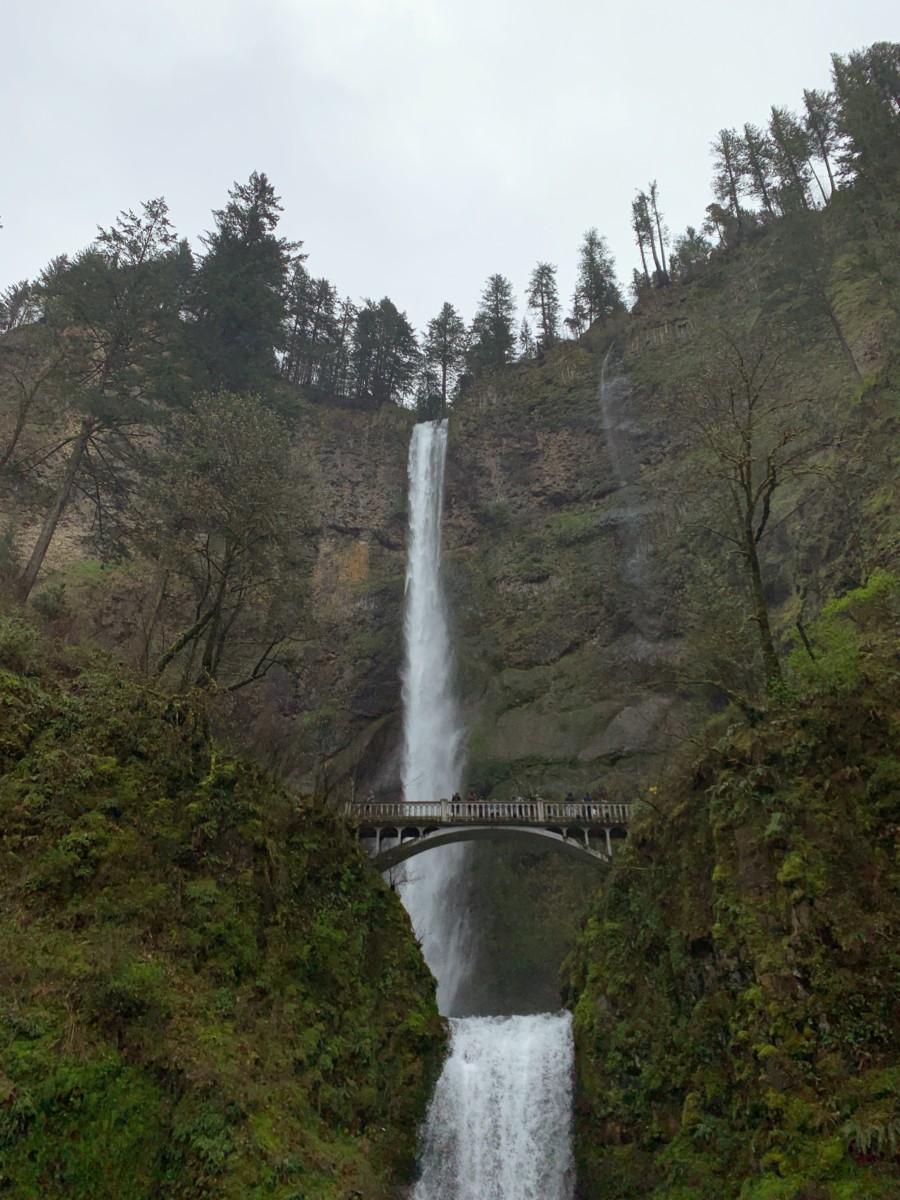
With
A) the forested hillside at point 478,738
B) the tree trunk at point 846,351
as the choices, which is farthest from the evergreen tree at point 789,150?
the tree trunk at point 846,351

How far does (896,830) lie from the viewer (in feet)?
33.7

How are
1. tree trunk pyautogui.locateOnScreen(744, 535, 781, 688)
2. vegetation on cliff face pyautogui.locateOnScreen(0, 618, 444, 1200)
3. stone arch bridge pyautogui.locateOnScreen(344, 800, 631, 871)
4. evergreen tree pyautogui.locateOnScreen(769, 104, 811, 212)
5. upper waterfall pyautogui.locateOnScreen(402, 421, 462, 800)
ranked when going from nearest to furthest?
vegetation on cliff face pyautogui.locateOnScreen(0, 618, 444, 1200) < tree trunk pyautogui.locateOnScreen(744, 535, 781, 688) < stone arch bridge pyautogui.locateOnScreen(344, 800, 631, 871) < upper waterfall pyautogui.locateOnScreen(402, 421, 462, 800) < evergreen tree pyautogui.locateOnScreen(769, 104, 811, 212)

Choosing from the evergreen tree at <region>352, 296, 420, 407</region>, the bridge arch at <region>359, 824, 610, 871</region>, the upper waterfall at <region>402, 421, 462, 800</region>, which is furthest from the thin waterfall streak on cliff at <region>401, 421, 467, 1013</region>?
the evergreen tree at <region>352, 296, 420, 407</region>

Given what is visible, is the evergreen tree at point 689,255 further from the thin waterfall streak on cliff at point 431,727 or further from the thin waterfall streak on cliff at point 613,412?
the thin waterfall streak on cliff at point 431,727

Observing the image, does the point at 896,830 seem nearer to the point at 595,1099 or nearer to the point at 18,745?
the point at 595,1099

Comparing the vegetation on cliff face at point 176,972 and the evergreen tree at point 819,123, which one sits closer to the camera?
the vegetation on cliff face at point 176,972

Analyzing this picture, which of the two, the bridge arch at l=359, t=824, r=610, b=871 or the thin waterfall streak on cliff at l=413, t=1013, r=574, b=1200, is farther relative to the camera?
the bridge arch at l=359, t=824, r=610, b=871

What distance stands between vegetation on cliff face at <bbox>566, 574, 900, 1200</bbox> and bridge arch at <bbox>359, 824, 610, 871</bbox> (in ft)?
26.3

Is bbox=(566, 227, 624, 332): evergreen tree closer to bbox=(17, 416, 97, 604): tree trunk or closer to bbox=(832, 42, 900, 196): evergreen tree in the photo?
bbox=(832, 42, 900, 196): evergreen tree

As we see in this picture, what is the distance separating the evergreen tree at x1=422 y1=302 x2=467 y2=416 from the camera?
55.1m

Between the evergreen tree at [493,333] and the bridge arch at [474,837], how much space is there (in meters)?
35.4

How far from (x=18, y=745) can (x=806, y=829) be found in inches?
501

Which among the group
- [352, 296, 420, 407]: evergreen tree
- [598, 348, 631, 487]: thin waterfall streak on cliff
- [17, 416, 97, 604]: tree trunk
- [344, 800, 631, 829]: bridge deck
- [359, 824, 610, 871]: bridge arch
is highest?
[352, 296, 420, 407]: evergreen tree

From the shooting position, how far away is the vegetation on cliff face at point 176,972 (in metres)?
8.24
